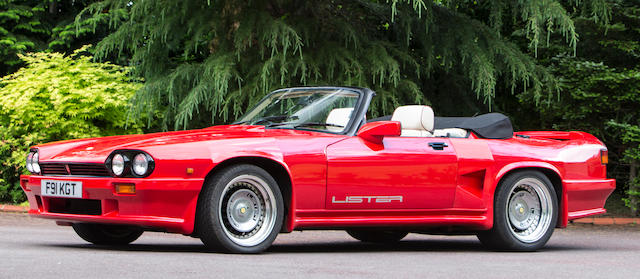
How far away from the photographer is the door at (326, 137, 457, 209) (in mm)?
7223

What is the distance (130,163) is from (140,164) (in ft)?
0.23

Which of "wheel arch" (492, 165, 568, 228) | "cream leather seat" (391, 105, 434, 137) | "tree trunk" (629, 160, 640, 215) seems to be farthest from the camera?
"tree trunk" (629, 160, 640, 215)

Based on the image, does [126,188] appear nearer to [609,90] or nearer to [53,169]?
[53,169]

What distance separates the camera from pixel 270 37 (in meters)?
12.6

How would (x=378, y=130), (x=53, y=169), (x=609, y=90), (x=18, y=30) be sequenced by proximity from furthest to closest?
(x=18, y=30) < (x=609, y=90) < (x=378, y=130) < (x=53, y=169)

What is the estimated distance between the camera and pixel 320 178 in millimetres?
7098

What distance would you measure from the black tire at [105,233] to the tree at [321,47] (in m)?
4.57

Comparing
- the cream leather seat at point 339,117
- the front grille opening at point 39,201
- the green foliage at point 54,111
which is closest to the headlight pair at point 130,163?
the front grille opening at point 39,201

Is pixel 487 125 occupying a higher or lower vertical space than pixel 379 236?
higher

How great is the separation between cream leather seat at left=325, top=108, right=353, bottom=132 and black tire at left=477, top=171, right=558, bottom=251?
5.16 feet

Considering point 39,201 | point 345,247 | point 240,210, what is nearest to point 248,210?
point 240,210

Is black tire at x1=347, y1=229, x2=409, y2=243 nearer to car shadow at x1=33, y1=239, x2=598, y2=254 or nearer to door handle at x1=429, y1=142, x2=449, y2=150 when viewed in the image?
car shadow at x1=33, y1=239, x2=598, y2=254

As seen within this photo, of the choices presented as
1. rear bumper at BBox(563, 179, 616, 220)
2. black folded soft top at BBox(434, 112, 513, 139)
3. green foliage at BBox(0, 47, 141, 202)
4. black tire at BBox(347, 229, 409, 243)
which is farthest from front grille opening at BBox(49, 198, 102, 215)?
green foliage at BBox(0, 47, 141, 202)

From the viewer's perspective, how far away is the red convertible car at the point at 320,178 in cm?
655
